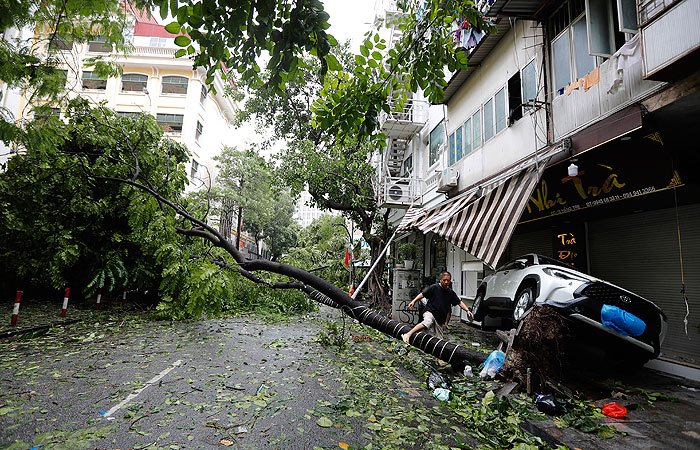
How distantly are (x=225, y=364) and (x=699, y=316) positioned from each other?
810cm

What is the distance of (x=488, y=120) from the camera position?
35.7 feet

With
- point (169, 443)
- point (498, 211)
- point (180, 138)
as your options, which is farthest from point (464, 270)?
point (180, 138)

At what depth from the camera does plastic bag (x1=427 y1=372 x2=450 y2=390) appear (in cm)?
514

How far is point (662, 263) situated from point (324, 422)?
6990 mm

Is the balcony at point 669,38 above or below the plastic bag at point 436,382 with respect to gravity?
above

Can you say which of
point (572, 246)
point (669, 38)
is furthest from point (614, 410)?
point (572, 246)

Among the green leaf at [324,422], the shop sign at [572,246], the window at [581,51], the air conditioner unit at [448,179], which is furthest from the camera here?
the air conditioner unit at [448,179]

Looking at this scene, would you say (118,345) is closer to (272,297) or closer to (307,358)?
(307,358)

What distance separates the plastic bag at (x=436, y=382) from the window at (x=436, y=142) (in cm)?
1078

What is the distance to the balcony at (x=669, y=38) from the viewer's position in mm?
4328

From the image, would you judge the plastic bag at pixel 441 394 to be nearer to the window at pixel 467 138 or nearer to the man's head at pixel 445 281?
the man's head at pixel 445 281

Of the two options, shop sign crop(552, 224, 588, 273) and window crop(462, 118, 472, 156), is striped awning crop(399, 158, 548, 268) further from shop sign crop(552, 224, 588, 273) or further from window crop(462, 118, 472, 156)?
window crop(462, 118, 472, 156)

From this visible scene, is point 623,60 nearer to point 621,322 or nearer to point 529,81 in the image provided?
point 529,81

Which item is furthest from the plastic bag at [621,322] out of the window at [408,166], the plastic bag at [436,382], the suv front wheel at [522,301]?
the window at [408,166]
